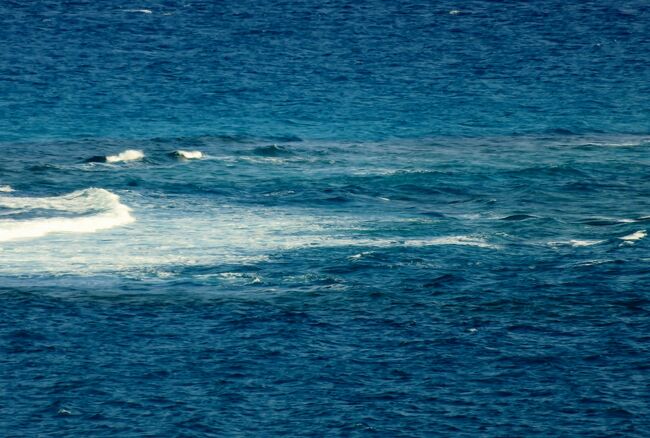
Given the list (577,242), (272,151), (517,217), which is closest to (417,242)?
(577,242)

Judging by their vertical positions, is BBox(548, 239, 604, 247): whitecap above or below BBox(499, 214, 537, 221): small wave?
above

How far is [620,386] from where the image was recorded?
173ft

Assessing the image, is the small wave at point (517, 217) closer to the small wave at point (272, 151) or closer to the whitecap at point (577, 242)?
the whitecap at point (577, 242)

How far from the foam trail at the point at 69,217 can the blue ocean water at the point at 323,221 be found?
1.08 ft

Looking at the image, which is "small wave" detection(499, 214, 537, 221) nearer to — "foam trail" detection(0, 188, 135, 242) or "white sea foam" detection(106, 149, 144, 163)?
"foam trail" detection(0, 188, 135, 242)

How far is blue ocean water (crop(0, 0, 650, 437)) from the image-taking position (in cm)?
5238

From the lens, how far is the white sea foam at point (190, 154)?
10694 cm

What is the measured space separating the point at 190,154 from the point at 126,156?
17.1ft

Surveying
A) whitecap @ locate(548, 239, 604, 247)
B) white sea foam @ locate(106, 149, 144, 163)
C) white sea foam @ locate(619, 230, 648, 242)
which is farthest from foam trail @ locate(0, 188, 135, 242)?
white sea foam @ locate(619, 230, 648, 242)

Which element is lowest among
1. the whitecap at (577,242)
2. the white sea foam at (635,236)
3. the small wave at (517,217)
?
the small wave at (517,217)

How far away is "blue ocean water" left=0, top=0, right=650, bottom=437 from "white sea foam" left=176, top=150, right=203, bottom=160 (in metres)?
0.50

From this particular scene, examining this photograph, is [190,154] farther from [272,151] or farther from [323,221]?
[323,221]

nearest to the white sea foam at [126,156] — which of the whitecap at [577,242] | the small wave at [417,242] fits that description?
the small wave at [417,242]

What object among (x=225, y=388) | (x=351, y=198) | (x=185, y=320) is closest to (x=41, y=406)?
(x=225, y=388)
